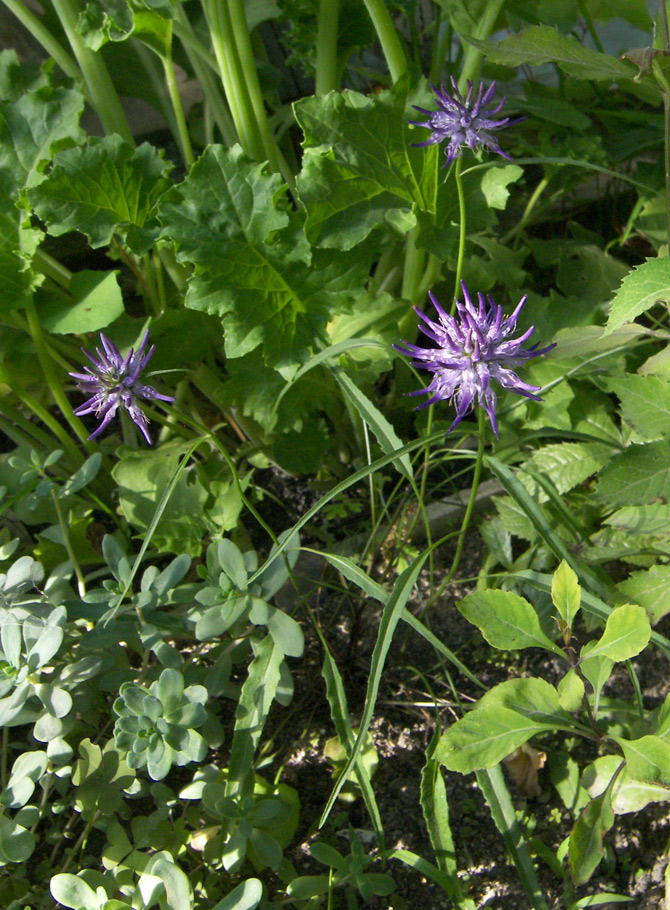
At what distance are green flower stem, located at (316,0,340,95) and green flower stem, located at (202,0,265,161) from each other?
4.9 inches

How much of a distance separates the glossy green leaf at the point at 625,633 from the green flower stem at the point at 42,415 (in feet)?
3.02

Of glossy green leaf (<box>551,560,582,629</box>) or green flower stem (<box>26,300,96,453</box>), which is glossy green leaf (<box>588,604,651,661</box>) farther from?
green flower stem (<box>26,300,96,453</box>)

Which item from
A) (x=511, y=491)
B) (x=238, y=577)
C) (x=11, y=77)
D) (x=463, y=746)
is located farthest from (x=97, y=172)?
(x=463, y=746)

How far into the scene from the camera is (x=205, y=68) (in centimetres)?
129

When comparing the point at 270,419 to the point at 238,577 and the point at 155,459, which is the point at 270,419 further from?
the point at 238,577

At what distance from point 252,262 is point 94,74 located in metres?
0.42

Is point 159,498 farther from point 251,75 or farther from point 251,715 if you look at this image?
point 251,75

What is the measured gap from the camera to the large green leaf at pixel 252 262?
Answer: 107 centimetres

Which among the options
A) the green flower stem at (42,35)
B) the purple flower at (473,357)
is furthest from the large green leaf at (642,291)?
the green flower stem at (42,35)

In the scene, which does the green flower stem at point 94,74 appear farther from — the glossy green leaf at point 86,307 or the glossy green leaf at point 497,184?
the glossy green leaf at point 497,184

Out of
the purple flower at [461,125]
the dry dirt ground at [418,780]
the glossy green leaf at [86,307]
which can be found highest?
the purple flower at [461,125]

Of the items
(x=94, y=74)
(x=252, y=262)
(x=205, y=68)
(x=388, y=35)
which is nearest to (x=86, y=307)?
(x=252, y=262)

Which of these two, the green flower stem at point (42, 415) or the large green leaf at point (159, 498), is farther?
the green flower stem at point (42, 415)

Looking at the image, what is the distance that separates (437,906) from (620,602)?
450 millimetres
